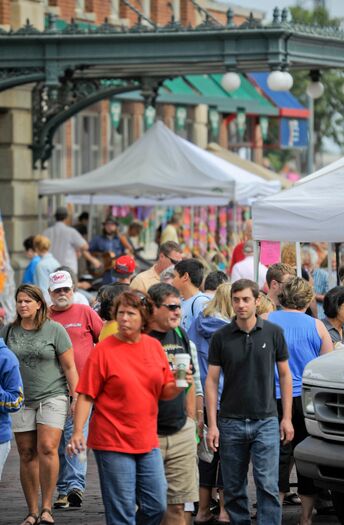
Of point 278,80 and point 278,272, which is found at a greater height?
point 278,80

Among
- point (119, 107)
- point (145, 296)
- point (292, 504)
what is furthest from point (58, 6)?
point (145, 296)

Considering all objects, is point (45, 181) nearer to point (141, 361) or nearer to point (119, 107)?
point (119, 107)

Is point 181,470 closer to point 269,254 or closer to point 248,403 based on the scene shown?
point 248,403

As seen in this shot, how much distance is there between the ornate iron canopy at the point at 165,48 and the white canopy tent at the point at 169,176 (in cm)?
134

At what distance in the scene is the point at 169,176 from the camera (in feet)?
74.7

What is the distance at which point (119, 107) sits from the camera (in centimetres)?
3081

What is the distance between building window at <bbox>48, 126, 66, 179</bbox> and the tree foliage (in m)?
24.9

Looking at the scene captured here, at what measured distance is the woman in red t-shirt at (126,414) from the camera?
8.55 meters

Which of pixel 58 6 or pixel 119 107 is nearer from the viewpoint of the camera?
pixel 58 6

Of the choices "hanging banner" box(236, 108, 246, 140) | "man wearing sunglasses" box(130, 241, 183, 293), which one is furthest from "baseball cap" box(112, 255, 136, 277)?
"hanging banner" box(236, 108, 246, 140)

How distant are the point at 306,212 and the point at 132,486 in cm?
553

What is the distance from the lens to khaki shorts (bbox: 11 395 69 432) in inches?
427

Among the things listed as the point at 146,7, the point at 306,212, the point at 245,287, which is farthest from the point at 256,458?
the point at 146,7

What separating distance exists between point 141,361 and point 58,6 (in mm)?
20957
